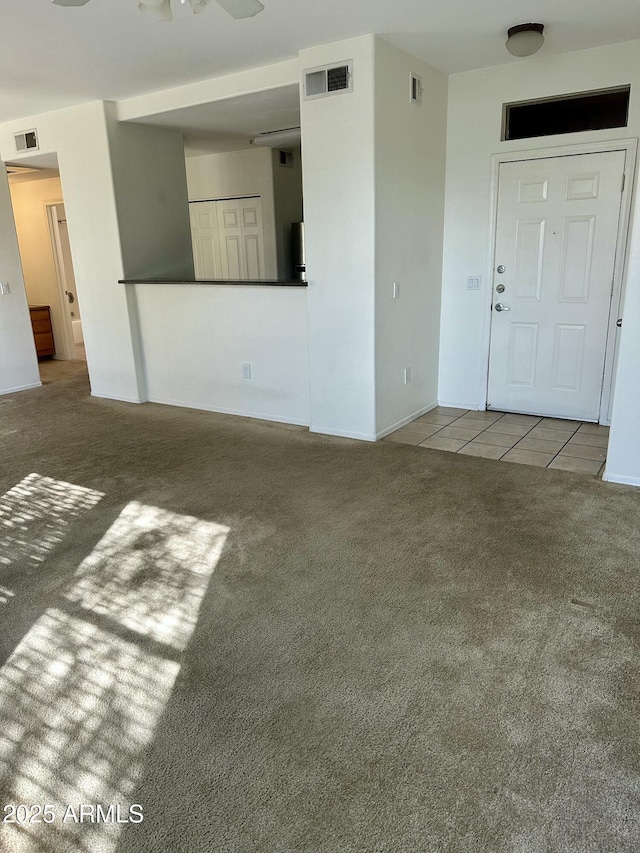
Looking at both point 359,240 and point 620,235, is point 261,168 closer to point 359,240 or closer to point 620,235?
point 359,240

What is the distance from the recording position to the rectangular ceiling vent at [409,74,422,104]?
410 centimetres

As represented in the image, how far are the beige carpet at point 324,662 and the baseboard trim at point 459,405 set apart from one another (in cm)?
139

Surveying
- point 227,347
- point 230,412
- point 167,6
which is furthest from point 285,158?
point 167,6

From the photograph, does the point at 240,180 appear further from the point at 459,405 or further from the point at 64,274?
the point at 459,405

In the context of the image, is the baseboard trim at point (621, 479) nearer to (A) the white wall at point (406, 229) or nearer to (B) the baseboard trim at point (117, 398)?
(A) the white wall at point (406, 229)

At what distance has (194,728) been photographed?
1.80 m

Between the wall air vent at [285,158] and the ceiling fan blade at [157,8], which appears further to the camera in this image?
the wall air vent at [285,158]

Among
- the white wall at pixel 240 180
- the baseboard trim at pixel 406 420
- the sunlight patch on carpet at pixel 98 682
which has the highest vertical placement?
the white wall at pixel 240 180

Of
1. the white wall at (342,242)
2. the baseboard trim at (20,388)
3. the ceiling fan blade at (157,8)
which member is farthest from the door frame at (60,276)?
the ceiling fan blade at (157,8)

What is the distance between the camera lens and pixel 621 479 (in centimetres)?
350

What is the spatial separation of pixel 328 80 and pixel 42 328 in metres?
5.72

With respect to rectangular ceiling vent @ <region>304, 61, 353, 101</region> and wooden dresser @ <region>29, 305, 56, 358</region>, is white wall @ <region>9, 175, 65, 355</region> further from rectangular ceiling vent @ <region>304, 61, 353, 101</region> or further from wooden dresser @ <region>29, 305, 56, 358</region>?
rectangular ceiling vent @ <region>304, 61, 353, 101</region>

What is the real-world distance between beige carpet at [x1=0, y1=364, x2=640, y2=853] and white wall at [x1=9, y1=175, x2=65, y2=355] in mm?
4889

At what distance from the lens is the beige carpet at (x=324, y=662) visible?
1.51 metres
